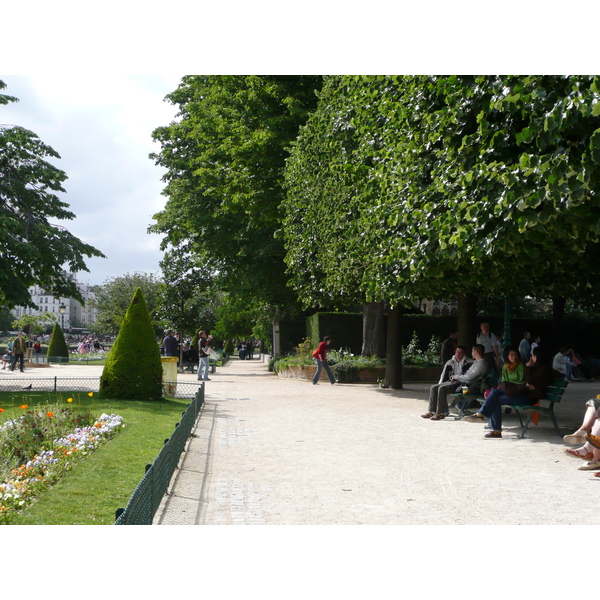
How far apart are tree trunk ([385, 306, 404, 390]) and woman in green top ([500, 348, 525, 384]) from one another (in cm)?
915

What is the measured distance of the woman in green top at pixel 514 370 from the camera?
35.5ft

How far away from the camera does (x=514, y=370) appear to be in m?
10.9

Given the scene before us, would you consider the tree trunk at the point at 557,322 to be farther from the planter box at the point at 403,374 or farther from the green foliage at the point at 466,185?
the green foliage at the point at 466,185

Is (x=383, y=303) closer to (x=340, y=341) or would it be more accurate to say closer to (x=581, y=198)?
(x=340, y=341)

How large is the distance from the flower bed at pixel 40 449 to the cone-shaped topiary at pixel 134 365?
3.24 meters

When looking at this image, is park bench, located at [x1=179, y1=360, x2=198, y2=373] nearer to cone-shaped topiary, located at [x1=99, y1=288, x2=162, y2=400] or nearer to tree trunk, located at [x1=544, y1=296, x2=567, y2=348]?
tree trunk, located at [x1=544, y1=296, x2=567, y2=348]

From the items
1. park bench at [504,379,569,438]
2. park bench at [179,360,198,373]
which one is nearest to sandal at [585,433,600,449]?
park bench at [504,379,569,438]

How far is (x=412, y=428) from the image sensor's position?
1190 centimetres

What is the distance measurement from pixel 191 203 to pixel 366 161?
44.0 ft

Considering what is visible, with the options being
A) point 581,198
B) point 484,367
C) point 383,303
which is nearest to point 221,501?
point 581,198

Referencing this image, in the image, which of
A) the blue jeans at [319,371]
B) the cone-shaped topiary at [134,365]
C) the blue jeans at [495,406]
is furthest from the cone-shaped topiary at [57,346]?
the blue jeans at [495,406]

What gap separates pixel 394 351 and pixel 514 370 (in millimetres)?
9683

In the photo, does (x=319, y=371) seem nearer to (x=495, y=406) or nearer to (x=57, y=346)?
(x=495, y=406)

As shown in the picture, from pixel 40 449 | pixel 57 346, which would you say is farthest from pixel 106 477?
pixel 57 346
